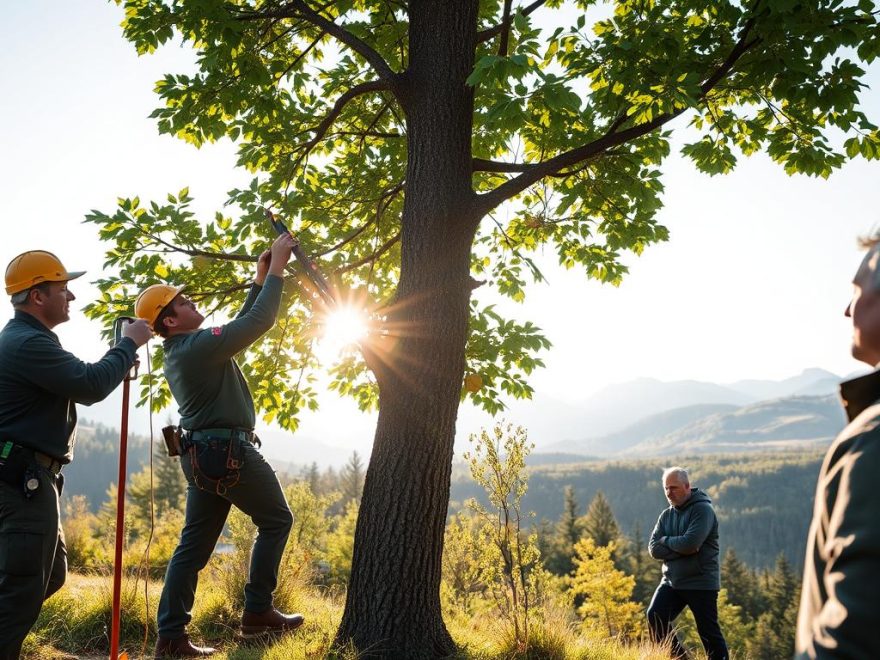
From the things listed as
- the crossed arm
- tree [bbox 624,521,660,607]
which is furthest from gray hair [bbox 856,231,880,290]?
tree [bbox 624,521,660,607]

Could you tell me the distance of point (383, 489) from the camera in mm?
4609

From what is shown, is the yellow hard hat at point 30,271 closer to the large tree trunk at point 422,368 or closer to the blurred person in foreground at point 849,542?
the large tree trunk at point 422,368

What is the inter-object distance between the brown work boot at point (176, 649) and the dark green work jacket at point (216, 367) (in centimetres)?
144

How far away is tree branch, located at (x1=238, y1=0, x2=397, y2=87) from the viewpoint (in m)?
5.33

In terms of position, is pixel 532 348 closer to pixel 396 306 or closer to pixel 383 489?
pixel 396 306

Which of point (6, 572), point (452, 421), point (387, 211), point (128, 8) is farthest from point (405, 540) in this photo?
point (128, 8)

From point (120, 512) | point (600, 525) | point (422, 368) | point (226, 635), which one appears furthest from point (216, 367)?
point (600, 525)

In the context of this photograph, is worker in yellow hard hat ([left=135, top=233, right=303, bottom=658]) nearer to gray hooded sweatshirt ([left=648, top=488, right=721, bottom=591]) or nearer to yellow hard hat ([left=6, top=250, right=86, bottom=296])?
yellow hard hat ([left=6, top=250, right=86, bottom=296])

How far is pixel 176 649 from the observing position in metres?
4.34

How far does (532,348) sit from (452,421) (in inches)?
75.8

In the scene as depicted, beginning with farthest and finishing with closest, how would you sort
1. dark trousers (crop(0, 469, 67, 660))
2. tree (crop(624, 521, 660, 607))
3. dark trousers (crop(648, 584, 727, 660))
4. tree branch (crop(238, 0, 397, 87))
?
tree (crop(624, 521, 660, 607))
dark trousers (crop(648, 584, 727, 660))
tree branch (crop(238, 0, 397, 87))
dark trousers (crop(0, 469, 67, 660))

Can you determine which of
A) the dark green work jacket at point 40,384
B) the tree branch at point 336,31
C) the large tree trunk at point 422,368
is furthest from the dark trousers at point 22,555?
the tree branch at point 336,31

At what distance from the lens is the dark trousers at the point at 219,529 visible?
171 inches

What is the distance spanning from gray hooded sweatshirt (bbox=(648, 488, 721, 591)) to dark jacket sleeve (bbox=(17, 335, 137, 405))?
504 cm
